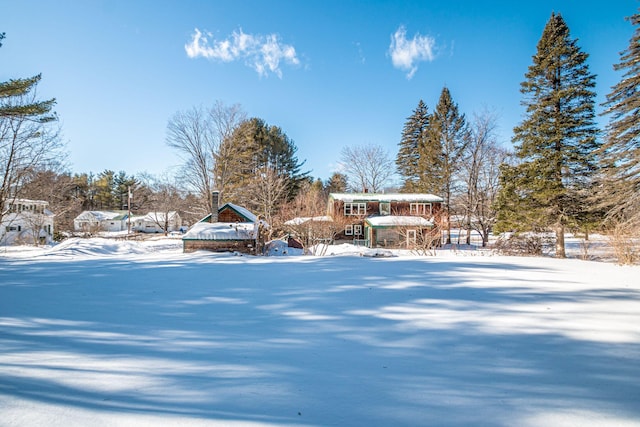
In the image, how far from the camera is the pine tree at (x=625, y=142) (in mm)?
14031

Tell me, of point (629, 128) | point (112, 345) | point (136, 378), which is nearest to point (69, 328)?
point (112, 345)

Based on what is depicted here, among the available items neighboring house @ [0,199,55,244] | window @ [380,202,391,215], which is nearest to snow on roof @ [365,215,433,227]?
window @ [380,202,391,215]

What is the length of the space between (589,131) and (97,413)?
24.2m

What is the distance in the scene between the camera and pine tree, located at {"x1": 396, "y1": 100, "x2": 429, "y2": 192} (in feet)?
125

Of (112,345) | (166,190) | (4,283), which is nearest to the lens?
(112,345)

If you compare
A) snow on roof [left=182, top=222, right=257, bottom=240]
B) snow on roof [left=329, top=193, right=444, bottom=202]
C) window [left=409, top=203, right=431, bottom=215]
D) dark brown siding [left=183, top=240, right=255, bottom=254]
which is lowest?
dark brown siding [left=183, top=240, right=255, bottom=254]

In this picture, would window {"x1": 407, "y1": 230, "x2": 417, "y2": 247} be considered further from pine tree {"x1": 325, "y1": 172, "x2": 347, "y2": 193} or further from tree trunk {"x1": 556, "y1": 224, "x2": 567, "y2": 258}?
pine tree {"x1": 325, "y1": 172, "x2": 347, "y2": 193}

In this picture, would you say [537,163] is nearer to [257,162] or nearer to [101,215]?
[257,162]

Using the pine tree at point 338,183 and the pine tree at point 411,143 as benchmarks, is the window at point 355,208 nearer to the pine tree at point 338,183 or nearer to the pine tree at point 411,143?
the pine tree at point 411,143

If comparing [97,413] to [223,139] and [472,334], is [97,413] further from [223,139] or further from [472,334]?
[223,139]

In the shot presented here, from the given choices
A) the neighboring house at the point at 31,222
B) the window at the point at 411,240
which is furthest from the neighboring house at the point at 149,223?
the window at the point at 411,240

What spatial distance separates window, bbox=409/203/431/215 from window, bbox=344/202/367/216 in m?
4.90

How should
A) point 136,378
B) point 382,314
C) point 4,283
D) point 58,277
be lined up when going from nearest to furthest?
point 136,378, point 382,314, point 4,283, point 58,277

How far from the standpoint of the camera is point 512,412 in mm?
1962
